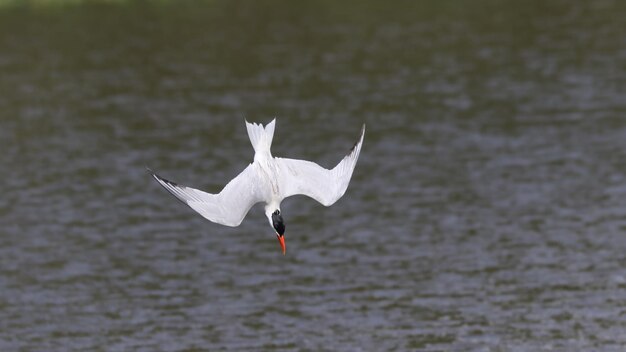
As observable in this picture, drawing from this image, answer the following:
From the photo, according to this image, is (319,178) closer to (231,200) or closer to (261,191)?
(261,191)

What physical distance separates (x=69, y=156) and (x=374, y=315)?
10.9 m

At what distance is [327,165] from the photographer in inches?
1024

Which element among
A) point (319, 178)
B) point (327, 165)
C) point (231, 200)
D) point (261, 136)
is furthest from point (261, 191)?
point (327, 165)

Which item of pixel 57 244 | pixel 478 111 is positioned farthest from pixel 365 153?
pixel 57 244

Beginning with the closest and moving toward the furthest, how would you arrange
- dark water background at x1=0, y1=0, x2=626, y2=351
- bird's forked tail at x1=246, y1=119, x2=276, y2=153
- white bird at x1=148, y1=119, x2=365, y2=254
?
white bird at x1=148, y1=119, x2=365, y2=254, bird's forked tail at x1=246, y1=119, x2=276, y2=153, dark water background at x1=0, y1=0, x2=626, y2=351

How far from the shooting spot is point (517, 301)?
64.7 feet

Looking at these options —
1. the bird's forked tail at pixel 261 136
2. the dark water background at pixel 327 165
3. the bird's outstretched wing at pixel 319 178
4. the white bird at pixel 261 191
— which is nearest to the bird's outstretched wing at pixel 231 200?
the white bird at pixel 261 191

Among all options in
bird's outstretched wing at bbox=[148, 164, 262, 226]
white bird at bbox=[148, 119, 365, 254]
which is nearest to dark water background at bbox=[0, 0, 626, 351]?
white bird at bbox=[148, 119, 365, 254]

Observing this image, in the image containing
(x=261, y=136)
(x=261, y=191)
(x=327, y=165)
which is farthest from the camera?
(x=327, y=165)

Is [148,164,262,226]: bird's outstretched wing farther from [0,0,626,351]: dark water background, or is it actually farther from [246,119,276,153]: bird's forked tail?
[0,0,626,351]: dark water background

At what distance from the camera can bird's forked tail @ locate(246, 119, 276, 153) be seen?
42.0 feet

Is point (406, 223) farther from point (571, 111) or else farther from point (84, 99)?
point (84, 99)

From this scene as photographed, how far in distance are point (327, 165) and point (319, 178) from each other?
1276cm

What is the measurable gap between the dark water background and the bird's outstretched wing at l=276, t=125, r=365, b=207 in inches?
220
